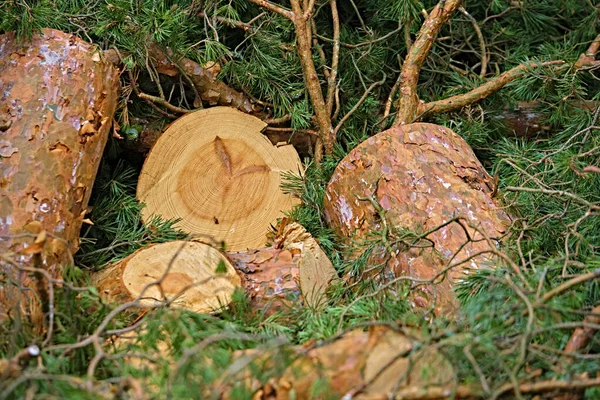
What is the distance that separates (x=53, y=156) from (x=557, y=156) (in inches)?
62.3

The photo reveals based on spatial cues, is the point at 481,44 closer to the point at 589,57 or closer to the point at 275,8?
the point at 589,57

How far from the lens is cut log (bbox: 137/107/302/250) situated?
2.46m

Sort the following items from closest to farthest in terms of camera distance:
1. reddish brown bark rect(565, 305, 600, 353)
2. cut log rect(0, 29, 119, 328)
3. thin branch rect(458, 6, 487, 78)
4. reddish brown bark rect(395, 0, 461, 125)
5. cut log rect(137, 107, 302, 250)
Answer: reddish brown bark rect(565, 305, 600, 353) → cut log rect(0, 29, 119, 328) → cut log rect(137, 107, 302, 250) → reddish brown bark rect(395, 0, 461, 125) → thin branch rect(458, 6, 487, 78)

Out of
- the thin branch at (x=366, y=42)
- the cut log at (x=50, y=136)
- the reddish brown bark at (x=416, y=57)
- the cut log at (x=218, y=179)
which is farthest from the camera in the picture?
the thin branch at (x=366, y=42)

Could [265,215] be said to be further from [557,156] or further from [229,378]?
[229,378]

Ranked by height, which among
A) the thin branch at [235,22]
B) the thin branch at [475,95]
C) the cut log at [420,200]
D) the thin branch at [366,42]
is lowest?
the cut log at [420,200]

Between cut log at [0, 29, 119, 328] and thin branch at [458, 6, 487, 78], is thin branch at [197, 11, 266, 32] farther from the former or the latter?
thin branch at [458, 6, 487, 78]

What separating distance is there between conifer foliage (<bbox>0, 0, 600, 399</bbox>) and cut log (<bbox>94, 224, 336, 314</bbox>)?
0.06 metres

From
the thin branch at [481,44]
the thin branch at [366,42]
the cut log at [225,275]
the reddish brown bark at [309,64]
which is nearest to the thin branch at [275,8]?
the reddish brown bark at [309,64]

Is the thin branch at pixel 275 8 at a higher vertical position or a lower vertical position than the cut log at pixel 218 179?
higher

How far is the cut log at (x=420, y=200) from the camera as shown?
6.51 feet

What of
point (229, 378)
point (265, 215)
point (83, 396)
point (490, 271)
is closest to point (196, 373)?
point (229, 378)

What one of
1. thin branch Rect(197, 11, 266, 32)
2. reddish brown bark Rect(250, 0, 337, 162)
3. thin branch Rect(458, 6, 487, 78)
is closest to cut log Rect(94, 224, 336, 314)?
reddish brown bark Rect(250, 0, 337, 162)

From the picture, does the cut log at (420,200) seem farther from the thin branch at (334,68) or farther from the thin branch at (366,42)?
the thin branch at (366,42)
